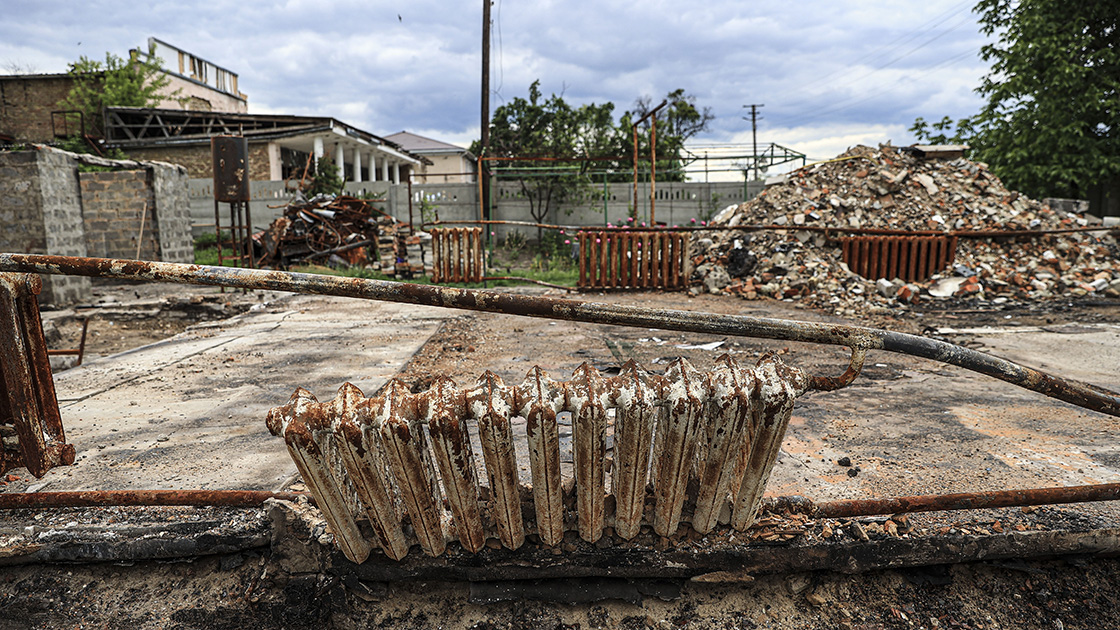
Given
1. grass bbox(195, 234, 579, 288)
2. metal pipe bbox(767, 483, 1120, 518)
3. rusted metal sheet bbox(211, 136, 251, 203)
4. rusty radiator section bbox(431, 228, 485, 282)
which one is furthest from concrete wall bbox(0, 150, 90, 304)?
metal pipe bbox(767, 483, 1120, 518)

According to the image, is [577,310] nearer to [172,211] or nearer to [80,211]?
[80,211]

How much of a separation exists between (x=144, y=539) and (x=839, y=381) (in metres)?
2.24

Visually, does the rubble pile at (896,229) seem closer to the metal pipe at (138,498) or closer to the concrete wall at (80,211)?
the metal pipe at (138,498)

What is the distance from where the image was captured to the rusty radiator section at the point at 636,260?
31.1ft

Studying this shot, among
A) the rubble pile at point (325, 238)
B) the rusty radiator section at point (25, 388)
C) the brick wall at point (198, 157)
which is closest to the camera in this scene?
the rusty radiator section at point (25, 388)

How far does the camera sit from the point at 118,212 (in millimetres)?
11328

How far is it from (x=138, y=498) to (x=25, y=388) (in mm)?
502

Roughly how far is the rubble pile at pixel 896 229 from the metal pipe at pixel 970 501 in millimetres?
6578

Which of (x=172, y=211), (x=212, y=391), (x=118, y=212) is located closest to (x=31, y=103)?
(x=172, y=211)

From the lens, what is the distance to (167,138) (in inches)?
816

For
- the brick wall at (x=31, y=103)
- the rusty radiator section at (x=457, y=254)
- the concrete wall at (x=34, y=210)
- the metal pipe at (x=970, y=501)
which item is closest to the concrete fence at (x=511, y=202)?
the rusty radiator section at (x=457, y=254)

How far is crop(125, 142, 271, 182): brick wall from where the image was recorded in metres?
19.9

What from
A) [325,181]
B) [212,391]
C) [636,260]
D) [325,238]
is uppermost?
[325,181]

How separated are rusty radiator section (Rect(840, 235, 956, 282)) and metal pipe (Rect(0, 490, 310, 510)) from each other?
9.53 metres
